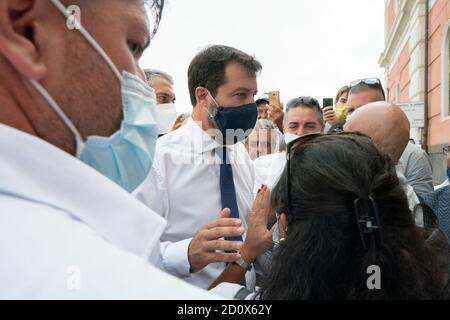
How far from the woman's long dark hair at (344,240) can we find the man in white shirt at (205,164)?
0.75 m

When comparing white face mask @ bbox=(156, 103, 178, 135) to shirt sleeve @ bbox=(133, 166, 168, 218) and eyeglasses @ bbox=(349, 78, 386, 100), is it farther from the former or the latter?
eyeglasses @ bbox=(349, 78, 386, 100)

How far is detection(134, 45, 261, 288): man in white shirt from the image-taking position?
82.2 inches

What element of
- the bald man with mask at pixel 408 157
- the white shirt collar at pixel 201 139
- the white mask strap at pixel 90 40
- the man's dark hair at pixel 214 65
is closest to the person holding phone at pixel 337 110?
the bald man with mask at pixel 408 157

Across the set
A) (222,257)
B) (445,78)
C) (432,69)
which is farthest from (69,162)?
(432,69)

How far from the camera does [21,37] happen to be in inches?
25.1

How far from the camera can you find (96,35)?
2.54 ft

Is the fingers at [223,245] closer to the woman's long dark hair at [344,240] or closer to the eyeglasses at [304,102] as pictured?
the woman's long dark hair at [344,240]

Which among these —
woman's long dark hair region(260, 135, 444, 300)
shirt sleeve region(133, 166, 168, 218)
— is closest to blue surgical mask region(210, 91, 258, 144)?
shirt sleeve region(133, 166, 168, 218)

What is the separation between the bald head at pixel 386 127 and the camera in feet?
7.62

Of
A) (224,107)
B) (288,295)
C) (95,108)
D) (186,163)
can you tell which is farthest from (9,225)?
(224,107)

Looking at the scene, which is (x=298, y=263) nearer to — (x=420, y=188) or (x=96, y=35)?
(x=96, y=35)

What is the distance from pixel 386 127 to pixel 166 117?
84.2 inches

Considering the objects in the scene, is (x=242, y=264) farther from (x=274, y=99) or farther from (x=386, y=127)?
(x=274, y=99)

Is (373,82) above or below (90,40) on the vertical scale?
above
